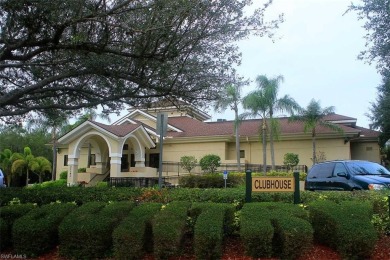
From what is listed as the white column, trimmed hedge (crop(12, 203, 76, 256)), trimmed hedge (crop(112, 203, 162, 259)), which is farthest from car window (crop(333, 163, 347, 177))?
the white column

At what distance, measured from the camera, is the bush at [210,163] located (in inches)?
1078

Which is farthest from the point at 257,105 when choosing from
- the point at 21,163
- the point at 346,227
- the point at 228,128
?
the point at 21,163

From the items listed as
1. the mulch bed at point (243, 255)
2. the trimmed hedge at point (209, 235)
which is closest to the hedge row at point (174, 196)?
the mulch bed at point (243, 255)

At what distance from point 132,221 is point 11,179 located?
39267 mm

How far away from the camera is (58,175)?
36.3 metres

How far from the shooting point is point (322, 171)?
12953mm

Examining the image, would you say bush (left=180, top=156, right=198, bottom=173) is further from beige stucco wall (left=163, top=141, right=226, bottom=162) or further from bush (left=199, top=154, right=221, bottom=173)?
beige stucco wall (left=163, top=141, right=226, bottom=162)

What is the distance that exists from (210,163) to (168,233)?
21481mm

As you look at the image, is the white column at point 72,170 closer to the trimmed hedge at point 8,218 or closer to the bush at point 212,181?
the bush at point 212,181

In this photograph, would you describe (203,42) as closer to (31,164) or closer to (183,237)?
(183,237)

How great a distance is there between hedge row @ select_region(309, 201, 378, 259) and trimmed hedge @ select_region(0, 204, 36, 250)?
17.0 feet

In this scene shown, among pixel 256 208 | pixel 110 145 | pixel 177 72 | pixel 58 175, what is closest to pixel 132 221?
pixel 256 208

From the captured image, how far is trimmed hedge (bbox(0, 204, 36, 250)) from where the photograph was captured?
6914 millimetres

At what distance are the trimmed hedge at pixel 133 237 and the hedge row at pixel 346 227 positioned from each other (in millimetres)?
2752
